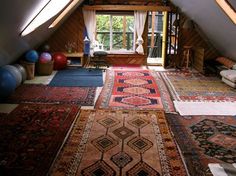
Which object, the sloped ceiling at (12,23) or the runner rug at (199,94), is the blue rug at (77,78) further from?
the runner rug at (199,94)

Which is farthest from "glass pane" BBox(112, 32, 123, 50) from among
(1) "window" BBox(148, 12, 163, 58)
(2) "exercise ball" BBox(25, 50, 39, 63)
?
(2) "exercise ball" BBox(25, 50, 39, 63)

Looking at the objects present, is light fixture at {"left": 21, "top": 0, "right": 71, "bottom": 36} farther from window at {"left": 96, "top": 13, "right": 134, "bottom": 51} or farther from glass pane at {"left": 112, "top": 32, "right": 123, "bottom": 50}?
glass pane at {"left": 112, "top": 32, "right": 123, "bottom": 50}

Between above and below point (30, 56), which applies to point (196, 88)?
below

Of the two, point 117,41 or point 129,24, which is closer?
point 129,24

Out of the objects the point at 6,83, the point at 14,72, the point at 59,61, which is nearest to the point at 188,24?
the point at 59,61

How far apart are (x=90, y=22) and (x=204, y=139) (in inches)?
213

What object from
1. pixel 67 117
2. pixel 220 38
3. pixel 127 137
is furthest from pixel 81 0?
pixel 127 137

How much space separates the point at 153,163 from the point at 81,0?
18.1 ft

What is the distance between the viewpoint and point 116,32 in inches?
354

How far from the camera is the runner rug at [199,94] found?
196 inches

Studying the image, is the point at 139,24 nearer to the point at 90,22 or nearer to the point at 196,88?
the point at 90,22

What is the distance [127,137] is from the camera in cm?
385

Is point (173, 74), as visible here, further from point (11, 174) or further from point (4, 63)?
point (11, 174)

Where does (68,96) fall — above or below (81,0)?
below
